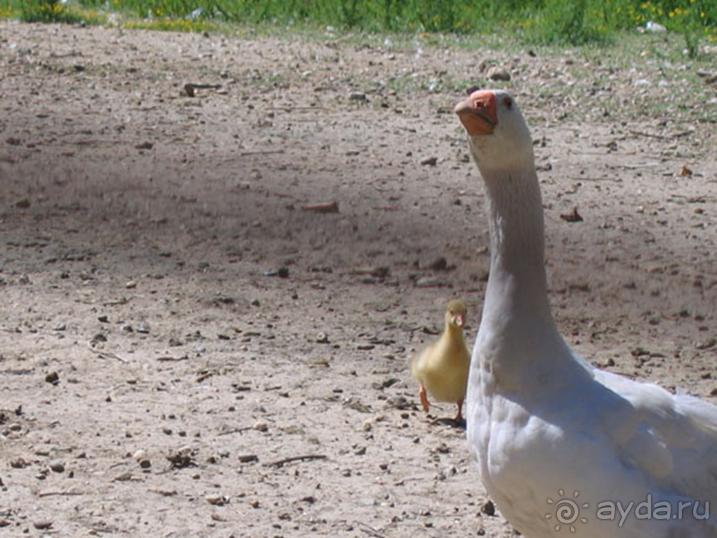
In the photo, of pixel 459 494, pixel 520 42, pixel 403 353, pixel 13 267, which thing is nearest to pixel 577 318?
pixel 403 353

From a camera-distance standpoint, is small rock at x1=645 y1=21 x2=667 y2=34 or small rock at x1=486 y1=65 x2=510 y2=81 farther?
small rock at x1=645 y1=21 x2=667 y2=34

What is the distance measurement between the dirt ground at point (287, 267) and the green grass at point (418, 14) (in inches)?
60.5

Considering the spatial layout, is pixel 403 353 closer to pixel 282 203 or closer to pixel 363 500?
pixel 363 500

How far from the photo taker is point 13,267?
6824mm

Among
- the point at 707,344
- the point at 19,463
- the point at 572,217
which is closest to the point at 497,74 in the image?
the point at 572,217

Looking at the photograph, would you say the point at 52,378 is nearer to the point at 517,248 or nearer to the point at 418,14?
the point at 517,248

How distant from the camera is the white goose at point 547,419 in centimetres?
337

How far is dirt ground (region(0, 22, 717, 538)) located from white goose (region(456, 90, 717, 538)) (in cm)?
99

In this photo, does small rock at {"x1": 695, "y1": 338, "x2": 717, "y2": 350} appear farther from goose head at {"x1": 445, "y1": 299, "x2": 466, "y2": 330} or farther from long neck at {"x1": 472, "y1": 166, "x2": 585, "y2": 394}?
long neck at {"x1": 472, "y1": 166, "x2": 585, "y2": 394}

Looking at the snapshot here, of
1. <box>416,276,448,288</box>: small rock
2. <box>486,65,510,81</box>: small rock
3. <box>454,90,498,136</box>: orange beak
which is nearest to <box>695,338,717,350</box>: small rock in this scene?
<box>416,276,448,288</box>: small rock

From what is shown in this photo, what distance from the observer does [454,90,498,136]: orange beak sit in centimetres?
346

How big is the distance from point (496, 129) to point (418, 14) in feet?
33.2

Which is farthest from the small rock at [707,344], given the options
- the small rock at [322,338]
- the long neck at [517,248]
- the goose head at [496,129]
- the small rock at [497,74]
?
the small rock at [497,74]

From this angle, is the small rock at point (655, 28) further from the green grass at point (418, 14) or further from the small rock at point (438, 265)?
the small rock at point (438, 265)
